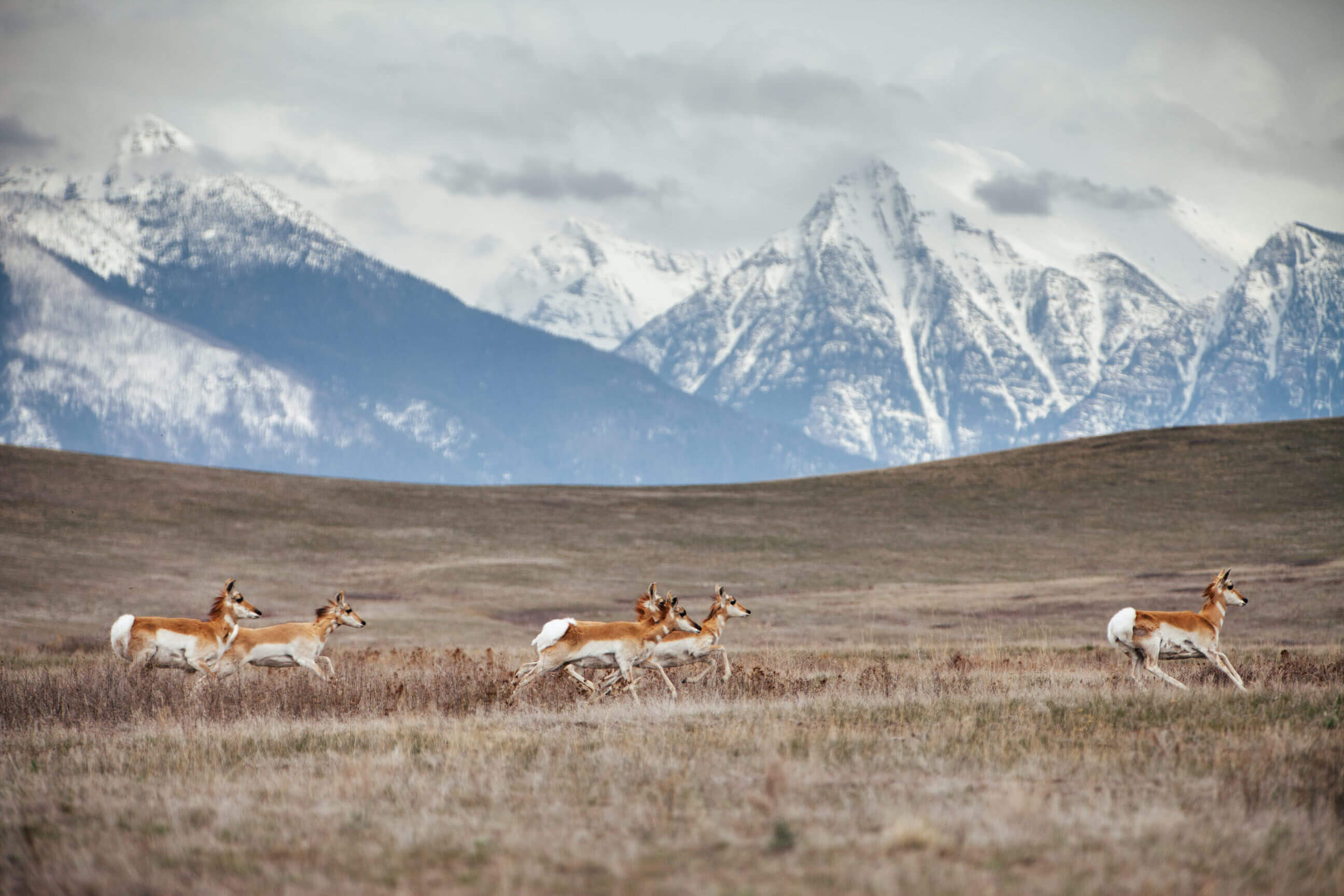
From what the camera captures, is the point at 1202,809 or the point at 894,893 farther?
the point at 1202,809

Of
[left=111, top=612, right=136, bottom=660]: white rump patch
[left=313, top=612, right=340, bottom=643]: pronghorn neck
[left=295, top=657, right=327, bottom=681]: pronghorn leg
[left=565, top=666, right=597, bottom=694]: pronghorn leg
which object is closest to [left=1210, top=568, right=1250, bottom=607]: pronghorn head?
[left=565, top=666, right=597, bottom=694]: pronghorn leg

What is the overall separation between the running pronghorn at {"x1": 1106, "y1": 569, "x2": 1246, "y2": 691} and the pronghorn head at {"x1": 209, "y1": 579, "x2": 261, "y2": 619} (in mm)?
13846

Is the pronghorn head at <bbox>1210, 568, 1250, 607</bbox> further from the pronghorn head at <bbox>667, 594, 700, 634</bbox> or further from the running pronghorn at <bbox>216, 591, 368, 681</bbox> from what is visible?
the running pronghorn at <bbox>216, 591, 368, 681</bbox>

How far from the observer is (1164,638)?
16875mm

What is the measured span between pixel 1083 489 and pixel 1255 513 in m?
11.7

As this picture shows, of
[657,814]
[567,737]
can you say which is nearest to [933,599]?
[567,737]

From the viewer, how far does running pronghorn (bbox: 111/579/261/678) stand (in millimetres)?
17984

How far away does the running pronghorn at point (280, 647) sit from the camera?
18.4 m

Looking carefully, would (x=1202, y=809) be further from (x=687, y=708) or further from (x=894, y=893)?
(x=687, y=708)

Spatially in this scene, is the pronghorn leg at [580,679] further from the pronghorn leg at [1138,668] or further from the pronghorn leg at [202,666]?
the pronghorn leg at [1138,668]

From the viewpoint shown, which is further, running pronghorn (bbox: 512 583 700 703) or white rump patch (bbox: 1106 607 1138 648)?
running pronghorn (bbox: 512 583 700 703)

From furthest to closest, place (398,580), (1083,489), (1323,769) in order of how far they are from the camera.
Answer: (1083,489), (398,580), (1323,769)

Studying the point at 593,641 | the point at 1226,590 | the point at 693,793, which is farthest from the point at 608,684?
the point at 1226,590

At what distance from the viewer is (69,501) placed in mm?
60281
